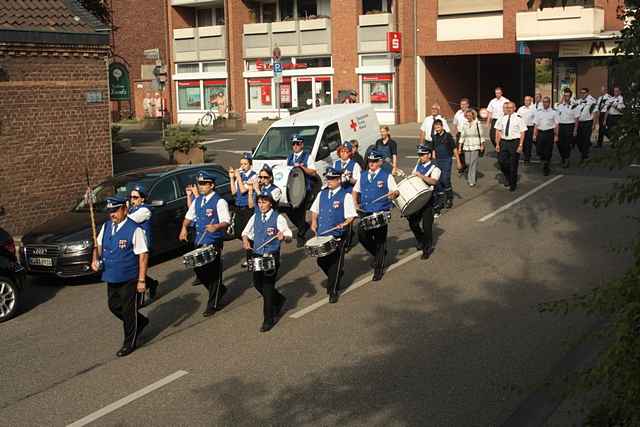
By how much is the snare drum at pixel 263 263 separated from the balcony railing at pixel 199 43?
36.2 m

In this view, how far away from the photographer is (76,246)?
12.2m

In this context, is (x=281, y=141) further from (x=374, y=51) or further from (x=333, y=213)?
(x=374, y=51)

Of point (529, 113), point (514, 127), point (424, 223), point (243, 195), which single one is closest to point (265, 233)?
point (424, 223)

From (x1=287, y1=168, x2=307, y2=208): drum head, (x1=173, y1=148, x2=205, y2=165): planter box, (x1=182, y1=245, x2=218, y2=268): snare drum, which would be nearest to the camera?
(x1=182, y1=245, x2=218, y2=268): snare drum

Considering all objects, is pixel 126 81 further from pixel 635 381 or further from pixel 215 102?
pixel 215 102

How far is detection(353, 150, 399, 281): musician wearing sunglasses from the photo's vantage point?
11445mm

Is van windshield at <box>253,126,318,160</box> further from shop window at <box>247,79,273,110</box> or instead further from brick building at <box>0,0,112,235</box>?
shop window at <box>247,79,273,110</box>

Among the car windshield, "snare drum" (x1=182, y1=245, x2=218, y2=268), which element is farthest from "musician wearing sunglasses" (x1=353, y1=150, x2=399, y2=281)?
the car windshield

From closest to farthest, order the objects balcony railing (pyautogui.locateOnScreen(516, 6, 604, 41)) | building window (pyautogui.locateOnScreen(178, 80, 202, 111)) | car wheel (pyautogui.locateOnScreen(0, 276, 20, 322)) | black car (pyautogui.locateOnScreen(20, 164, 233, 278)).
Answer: car wheel (pyautogui.locateOnScreen(0, 276, 20, 322)) < black car (pyautogui.locateOnScreen(20, 164, 233, 278)) < balcony railing (pyautogui.locateOnScreen(516, 6, 604, 41)) < building window (pyautogui.locateOnScreen(178, 80, 202, 111))

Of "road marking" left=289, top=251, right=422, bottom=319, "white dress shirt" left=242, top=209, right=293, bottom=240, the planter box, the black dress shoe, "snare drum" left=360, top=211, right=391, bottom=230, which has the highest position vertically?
the planter box

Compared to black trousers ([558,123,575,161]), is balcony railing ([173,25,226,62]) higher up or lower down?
higher up

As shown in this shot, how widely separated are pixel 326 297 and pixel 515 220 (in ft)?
19.3

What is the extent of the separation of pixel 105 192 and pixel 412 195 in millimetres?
5499

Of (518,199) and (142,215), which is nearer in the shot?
(142,215)
